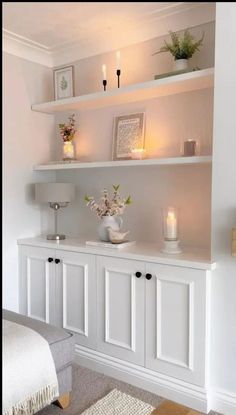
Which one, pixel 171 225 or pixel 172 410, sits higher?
pixel 171 225

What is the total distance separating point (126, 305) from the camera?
88.9 inches

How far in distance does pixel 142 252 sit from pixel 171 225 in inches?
10.2

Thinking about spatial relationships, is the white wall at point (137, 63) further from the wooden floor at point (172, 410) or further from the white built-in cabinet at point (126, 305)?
the wooden floor at point (172, 410)

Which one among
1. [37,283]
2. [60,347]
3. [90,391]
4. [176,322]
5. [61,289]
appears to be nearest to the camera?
[60,347]

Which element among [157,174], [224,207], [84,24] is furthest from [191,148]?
[84,24]

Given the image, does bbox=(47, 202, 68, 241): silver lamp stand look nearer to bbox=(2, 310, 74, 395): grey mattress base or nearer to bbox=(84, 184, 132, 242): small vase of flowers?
bbox=(84, 184, 132, 242): small vase of flowers

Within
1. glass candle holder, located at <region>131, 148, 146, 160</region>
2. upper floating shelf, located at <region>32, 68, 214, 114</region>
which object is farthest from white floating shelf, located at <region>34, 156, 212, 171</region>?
upper floating shelf, located at <region>32, 68, 214, 114</region>

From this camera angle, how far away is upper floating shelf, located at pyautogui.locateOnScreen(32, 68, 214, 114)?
2.11m

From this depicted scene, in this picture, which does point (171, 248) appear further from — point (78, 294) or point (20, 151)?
point (20, 151)

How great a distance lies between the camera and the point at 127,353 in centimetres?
227

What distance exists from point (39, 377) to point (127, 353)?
0.73m

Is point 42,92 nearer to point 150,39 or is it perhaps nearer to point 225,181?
point 150,39

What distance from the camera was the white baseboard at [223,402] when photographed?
75.9 inches

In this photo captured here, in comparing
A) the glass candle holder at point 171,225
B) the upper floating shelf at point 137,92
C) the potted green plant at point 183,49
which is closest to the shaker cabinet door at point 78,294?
the glass candle holder at point 171,225
